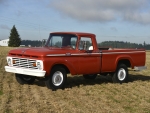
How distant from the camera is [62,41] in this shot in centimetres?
1030

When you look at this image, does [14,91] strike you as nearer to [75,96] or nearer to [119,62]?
[75,96]

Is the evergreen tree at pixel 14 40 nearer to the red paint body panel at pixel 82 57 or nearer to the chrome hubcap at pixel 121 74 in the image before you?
the chrome hubcap at pixel 121 74

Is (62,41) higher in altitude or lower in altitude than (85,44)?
higher

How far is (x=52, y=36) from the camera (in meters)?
10.6

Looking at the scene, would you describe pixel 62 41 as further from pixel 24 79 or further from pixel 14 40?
pixel 14 40

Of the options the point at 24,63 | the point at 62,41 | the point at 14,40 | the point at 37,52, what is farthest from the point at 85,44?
the point at 14,40

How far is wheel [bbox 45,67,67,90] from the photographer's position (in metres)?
9.09

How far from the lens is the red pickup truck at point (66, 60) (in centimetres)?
892

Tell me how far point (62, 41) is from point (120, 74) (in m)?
3.01

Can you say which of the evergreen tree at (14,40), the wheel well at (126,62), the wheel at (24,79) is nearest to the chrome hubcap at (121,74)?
the wheel well at (126,62)

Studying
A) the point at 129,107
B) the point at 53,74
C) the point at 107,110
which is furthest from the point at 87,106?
the point at 53,74

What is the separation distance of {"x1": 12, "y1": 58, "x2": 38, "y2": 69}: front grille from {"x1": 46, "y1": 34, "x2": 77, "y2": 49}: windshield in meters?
1.52

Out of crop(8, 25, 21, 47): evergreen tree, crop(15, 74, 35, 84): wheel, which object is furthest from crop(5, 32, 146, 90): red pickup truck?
crop(8, 25, 21, 47): evergreen tree

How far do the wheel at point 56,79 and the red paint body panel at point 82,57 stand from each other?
0.23 m
